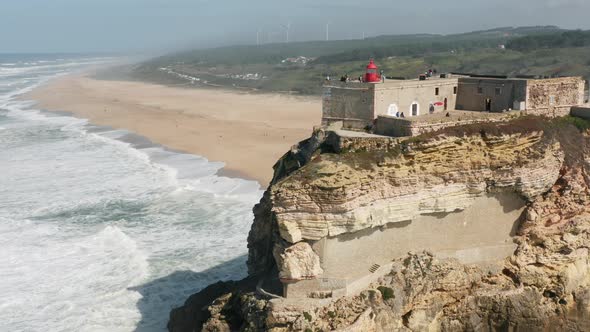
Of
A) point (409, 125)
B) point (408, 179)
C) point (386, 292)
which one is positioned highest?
point (409, 125)

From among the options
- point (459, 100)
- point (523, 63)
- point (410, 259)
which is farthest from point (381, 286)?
point (523, 63)

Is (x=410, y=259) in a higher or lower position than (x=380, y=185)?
lower

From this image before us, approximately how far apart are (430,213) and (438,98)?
536cm

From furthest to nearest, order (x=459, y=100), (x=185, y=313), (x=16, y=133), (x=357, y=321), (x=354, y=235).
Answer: (x=16, y=133)
(x=459, y=100)
(x=185, y=313)
(x=354, y=235)
(x=357, y=321)

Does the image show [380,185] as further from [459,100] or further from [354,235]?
[459,100]

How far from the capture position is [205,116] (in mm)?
59562

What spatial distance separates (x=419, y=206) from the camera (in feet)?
49.6

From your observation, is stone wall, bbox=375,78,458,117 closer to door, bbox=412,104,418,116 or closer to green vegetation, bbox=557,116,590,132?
door, bbox=412,104,418,116

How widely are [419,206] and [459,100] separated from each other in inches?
247

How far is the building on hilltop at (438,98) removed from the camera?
1773 centimetres

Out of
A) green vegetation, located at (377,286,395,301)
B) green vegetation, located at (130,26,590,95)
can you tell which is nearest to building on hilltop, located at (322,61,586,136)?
green vegetation, located at (377,286,395,301)

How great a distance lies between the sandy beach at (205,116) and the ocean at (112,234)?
307 cm

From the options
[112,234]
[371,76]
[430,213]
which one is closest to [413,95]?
[371,76]

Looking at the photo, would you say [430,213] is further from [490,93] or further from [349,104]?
[490,93]
